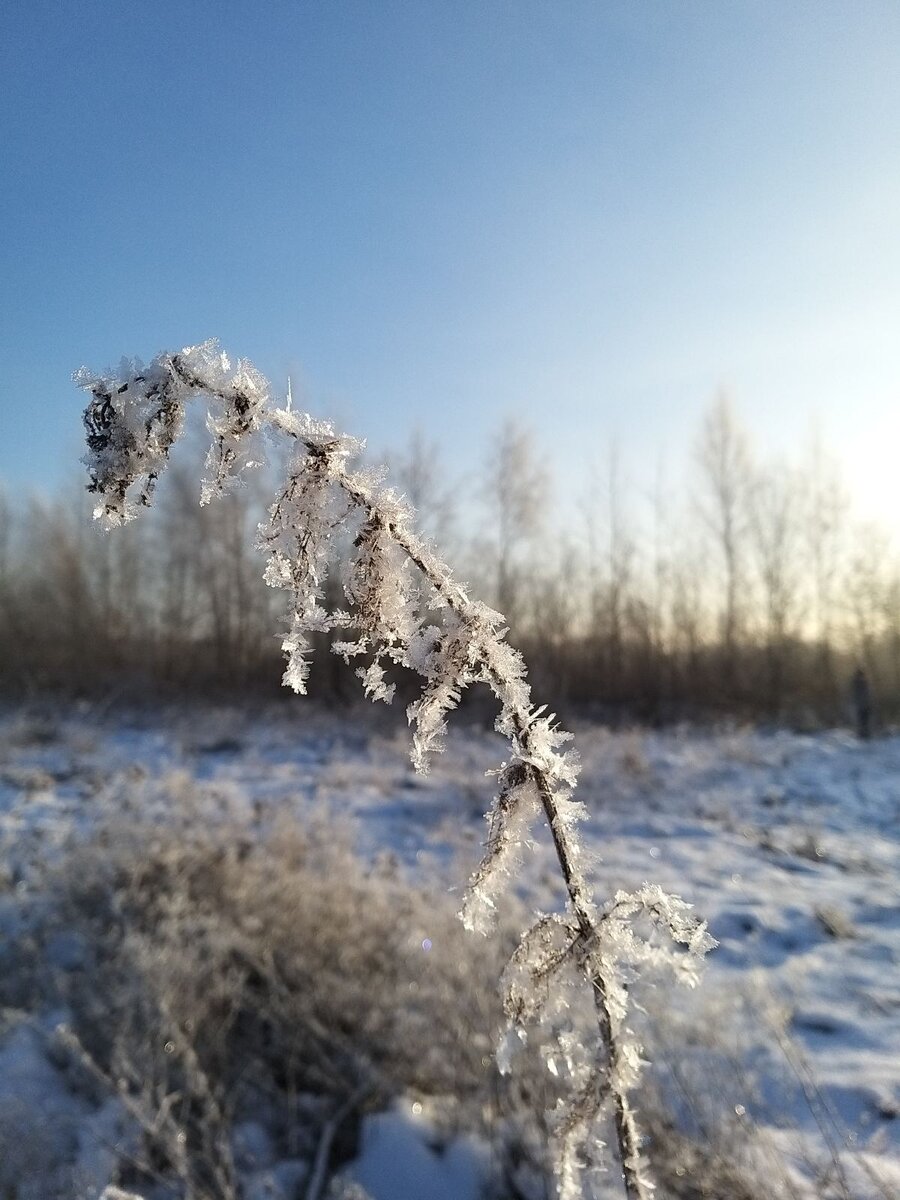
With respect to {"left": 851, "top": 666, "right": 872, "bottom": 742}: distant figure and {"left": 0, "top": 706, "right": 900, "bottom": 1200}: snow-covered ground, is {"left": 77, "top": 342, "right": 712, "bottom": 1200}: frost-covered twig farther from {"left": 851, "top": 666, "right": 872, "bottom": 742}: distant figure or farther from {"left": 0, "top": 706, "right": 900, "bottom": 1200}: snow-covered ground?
{"left": 851, "top": 666, "right": 872, "bottom": 742}: distant figure

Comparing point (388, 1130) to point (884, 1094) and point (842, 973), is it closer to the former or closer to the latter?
point (884, 1094)

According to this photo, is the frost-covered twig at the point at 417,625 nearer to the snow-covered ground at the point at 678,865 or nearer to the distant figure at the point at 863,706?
the snow-covered ground at the point at 678,865

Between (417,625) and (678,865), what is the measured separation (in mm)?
6270

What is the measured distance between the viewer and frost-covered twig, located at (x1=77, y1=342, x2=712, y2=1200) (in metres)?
0.61

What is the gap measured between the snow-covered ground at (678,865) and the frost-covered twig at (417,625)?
81 mm

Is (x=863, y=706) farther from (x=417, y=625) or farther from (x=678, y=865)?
(x=417, y=625)

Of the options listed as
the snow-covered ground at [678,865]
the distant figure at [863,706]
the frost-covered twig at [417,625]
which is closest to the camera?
the frost-covered twig at [417,625]

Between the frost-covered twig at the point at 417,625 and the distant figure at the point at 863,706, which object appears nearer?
the frost-covered twig at the point at 417,625

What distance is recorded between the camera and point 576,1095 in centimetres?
68

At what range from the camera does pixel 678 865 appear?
Result: 6258 millimetres

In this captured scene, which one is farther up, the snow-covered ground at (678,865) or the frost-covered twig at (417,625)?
the frost-covered twig at (417,625)

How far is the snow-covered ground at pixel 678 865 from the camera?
2.63 metres

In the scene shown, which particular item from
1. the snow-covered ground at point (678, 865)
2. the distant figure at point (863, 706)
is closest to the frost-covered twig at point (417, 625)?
the snow-covered ground at point (678, 865)

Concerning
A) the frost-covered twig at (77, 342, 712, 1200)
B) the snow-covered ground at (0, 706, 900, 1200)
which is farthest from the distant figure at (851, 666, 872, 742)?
the frost-covered twig at (77, 342, 712, 1200)
